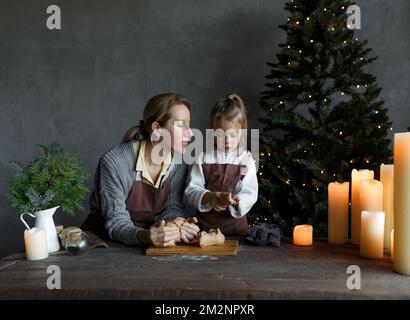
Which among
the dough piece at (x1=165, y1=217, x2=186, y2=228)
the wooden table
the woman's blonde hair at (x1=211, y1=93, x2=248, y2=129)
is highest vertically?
the woman's blonde hair at (x1=211, y1=93, x2=248, y2=129)

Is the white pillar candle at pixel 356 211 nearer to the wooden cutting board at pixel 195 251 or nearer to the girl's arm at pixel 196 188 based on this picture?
the wooden cutting board at pixel 195 251

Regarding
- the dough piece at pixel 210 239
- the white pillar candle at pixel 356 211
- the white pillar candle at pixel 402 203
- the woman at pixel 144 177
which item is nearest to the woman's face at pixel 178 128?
the woman at pixel 144 177

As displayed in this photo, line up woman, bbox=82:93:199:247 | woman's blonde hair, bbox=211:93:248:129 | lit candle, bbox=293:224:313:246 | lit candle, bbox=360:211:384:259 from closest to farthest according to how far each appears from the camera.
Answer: lit candle, bbox=360:211:384:259 → lit candle, bbox=293:224:313:246 → woman, bbox=82:93:199:247 → woman's blonde hair, bbox=211:93:248:129

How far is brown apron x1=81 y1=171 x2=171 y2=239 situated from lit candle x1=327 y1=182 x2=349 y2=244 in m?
0.82

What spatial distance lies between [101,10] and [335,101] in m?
2.19

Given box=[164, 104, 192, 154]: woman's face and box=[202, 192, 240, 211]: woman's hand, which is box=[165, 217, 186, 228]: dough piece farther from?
box=[164, 104, 192, 154]: woman's face

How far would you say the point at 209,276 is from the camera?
1208 millimetres

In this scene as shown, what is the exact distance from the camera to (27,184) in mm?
1510

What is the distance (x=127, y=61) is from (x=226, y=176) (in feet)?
6.12

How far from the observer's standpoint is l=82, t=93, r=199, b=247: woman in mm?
1837

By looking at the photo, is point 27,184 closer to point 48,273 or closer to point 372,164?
point 48,273

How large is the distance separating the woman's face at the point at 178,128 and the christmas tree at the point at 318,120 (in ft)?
2.43

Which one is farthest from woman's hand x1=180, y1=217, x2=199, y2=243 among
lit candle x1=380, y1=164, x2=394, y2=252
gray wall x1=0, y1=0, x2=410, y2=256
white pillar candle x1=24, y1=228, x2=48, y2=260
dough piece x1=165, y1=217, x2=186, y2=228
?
gray wall x1=0, y1=0, x2=410, y2=256

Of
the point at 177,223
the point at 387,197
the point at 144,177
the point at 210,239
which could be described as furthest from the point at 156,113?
the point at 387,197
